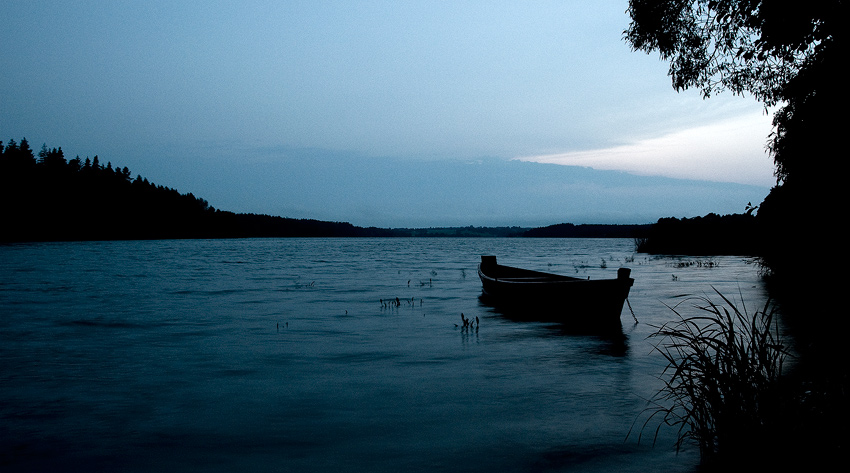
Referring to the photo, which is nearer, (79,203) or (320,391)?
(320,391)

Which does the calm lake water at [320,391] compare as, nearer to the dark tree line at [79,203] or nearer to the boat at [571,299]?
the boat at [571,299]

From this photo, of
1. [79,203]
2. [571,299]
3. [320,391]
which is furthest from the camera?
[79,203]

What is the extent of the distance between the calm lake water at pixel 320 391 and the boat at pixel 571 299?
26.3 inches

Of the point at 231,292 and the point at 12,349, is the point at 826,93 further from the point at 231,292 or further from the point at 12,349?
the point at 231,292

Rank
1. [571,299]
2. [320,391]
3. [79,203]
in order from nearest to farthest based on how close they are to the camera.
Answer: [320,391] → [571,299] → [79,203]

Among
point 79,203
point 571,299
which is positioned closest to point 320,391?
point 571,299

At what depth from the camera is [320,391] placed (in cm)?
974

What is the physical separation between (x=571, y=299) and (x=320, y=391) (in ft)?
26.2

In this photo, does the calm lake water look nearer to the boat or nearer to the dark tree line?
the boat

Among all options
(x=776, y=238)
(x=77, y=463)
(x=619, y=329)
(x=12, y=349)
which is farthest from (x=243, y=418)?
(x=776, y=238)

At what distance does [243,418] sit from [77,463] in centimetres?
219

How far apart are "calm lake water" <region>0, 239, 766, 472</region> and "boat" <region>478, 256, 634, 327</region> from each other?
2.19ft

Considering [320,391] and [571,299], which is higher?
[571,299]

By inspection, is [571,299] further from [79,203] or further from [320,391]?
[79,203]
